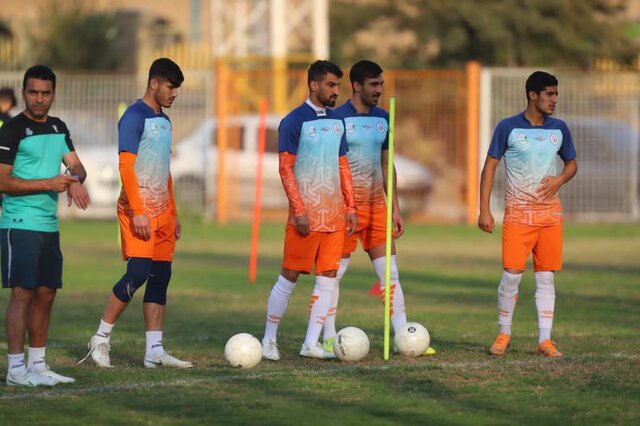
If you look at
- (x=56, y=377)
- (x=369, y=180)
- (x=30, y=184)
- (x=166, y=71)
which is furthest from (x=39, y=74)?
(x=369, y=180)

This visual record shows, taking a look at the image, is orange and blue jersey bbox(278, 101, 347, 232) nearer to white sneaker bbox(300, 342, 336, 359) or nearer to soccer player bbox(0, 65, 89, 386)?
white sneaker bbox(300, 342, 336, 359)

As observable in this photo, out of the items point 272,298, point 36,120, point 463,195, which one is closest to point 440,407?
point 272,298

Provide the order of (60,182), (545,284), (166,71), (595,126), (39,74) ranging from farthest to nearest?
(595,126) < (545,284) < (166,71) < (39,74) < (60,182)

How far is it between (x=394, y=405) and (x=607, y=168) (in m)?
22.1

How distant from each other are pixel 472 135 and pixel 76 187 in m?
21.4

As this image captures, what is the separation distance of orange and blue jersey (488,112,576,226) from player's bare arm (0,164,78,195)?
3705 mm

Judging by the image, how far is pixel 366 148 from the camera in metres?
11.6

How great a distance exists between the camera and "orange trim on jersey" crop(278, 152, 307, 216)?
10.8 metres

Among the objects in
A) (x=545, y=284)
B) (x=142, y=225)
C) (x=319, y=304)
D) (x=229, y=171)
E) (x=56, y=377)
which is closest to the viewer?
(x=56, y=377)

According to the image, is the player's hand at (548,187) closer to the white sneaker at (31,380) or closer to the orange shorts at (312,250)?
the orange shorts at (312,250)

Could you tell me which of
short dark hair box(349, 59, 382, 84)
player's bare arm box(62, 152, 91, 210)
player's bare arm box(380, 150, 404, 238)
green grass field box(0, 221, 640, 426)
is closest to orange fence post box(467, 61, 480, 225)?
green grass field box(0, 221, 640, 426)

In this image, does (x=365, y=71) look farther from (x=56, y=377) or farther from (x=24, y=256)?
(x=56, y=377)

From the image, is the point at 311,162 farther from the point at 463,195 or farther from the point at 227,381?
the point at 463,195

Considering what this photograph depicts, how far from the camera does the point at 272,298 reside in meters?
11.1
